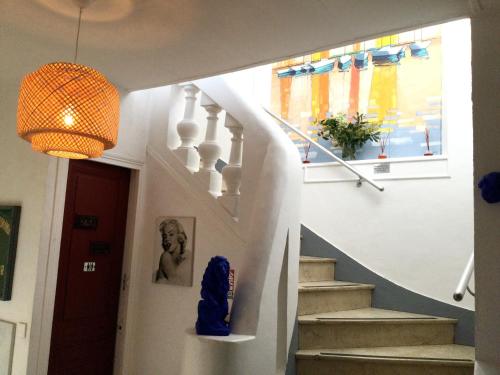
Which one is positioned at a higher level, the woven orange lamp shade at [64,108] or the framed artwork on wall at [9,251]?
the woven orange lamp shade at [64,108]

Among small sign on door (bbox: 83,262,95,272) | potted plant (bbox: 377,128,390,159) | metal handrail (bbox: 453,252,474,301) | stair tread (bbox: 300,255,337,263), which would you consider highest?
potted plant (bbox: 377,128,390,159)

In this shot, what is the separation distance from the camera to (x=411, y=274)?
140 inches

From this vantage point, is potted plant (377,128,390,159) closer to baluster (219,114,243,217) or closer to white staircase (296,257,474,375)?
white staircase (296,257,474,375)

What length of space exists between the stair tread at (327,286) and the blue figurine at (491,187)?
1.63 meters

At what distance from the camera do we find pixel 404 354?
270cm

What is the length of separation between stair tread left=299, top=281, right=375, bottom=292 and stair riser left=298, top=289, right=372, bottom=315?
0.10 ft

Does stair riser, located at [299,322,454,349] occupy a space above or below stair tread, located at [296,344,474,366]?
above

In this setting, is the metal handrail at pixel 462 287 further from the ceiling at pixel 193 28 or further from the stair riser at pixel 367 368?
the ceiling at pixel 193 28

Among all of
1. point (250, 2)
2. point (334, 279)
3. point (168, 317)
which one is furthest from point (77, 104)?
point (334, 279)

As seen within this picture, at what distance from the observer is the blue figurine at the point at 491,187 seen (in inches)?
65.2

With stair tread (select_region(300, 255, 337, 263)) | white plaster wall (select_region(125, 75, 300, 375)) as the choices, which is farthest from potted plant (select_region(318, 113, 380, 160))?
white plaster wall (select_region(125, 75, 300, 375))

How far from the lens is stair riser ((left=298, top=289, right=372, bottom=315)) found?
3.06m

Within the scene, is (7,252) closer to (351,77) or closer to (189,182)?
(189,182)

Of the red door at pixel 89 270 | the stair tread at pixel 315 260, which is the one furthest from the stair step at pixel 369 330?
the red door at pixel 89 270
